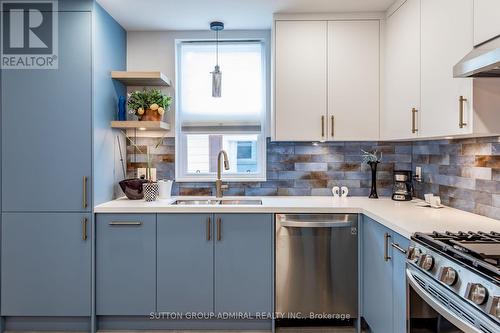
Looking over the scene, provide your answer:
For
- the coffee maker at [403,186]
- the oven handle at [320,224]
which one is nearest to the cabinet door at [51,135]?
the oven handle at [320,224]

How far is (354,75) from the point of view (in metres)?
2.85

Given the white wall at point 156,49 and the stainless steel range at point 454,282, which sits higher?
the white wall at point 156,49

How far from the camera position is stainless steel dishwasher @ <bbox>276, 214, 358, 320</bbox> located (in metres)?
2.55

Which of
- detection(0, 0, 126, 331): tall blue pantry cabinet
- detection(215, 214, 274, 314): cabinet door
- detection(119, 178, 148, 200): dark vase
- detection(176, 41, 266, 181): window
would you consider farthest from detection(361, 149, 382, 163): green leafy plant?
detection(0, 0, 126, 331): tall blue pantry cabinet

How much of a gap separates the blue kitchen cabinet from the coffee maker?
541 millimetres

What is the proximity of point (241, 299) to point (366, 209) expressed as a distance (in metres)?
1.10

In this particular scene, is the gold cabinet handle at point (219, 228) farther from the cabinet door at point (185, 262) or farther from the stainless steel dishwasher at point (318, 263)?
the stainless steel dishwasher at point (318, 263)

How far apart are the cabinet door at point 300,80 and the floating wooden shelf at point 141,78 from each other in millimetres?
951

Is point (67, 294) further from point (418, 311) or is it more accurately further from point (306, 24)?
point (306, 24)

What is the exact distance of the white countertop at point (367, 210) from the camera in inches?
73.7

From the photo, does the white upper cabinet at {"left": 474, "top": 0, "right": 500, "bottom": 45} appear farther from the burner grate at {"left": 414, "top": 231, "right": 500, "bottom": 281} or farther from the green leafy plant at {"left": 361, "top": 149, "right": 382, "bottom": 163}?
the green leafy plant at {"left": 361, "top": 149, "right": 382, "bottom": 163}

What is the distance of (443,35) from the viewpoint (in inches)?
75.8

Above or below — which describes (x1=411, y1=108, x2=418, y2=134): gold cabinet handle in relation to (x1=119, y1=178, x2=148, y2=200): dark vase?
above

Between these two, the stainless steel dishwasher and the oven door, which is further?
the stainless steel dishwasher
